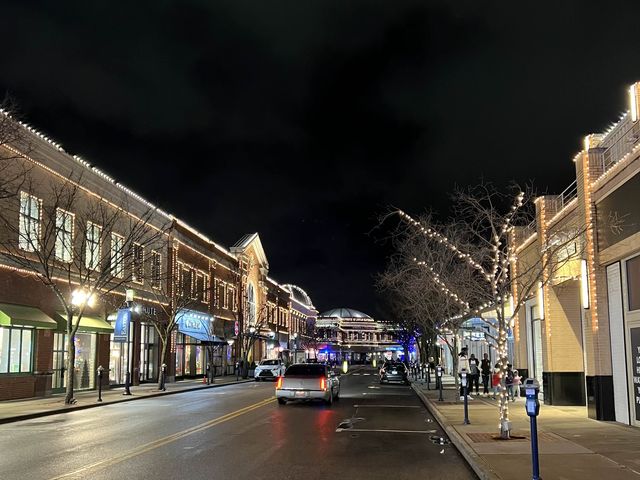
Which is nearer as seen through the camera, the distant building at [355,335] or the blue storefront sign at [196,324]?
the blue storefront sign at [196,324]

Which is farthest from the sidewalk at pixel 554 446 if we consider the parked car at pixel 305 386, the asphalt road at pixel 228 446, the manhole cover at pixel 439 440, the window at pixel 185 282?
the window at pixel 185 282

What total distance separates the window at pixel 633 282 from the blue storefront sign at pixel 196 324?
97.9 ft

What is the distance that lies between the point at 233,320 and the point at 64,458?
157 feet

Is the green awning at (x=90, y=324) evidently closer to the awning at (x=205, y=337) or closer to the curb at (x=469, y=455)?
the awning at (x=205, y=337)

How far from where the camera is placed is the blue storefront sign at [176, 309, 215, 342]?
1721 inches

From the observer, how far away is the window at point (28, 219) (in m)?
26.2

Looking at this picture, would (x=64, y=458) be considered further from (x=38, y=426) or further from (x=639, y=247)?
(x=639, y=247)

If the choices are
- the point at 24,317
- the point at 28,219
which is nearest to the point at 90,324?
the point at 24,317

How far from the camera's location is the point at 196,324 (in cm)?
4688

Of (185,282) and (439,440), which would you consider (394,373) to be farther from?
(439,440)

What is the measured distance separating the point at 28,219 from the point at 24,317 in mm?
3843

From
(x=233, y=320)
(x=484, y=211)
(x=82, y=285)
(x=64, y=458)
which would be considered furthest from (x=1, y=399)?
(x=233, y=320)

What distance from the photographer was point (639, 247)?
568 inches

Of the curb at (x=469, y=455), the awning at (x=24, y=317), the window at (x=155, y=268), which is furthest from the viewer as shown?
the window at (x=155, y=268)
